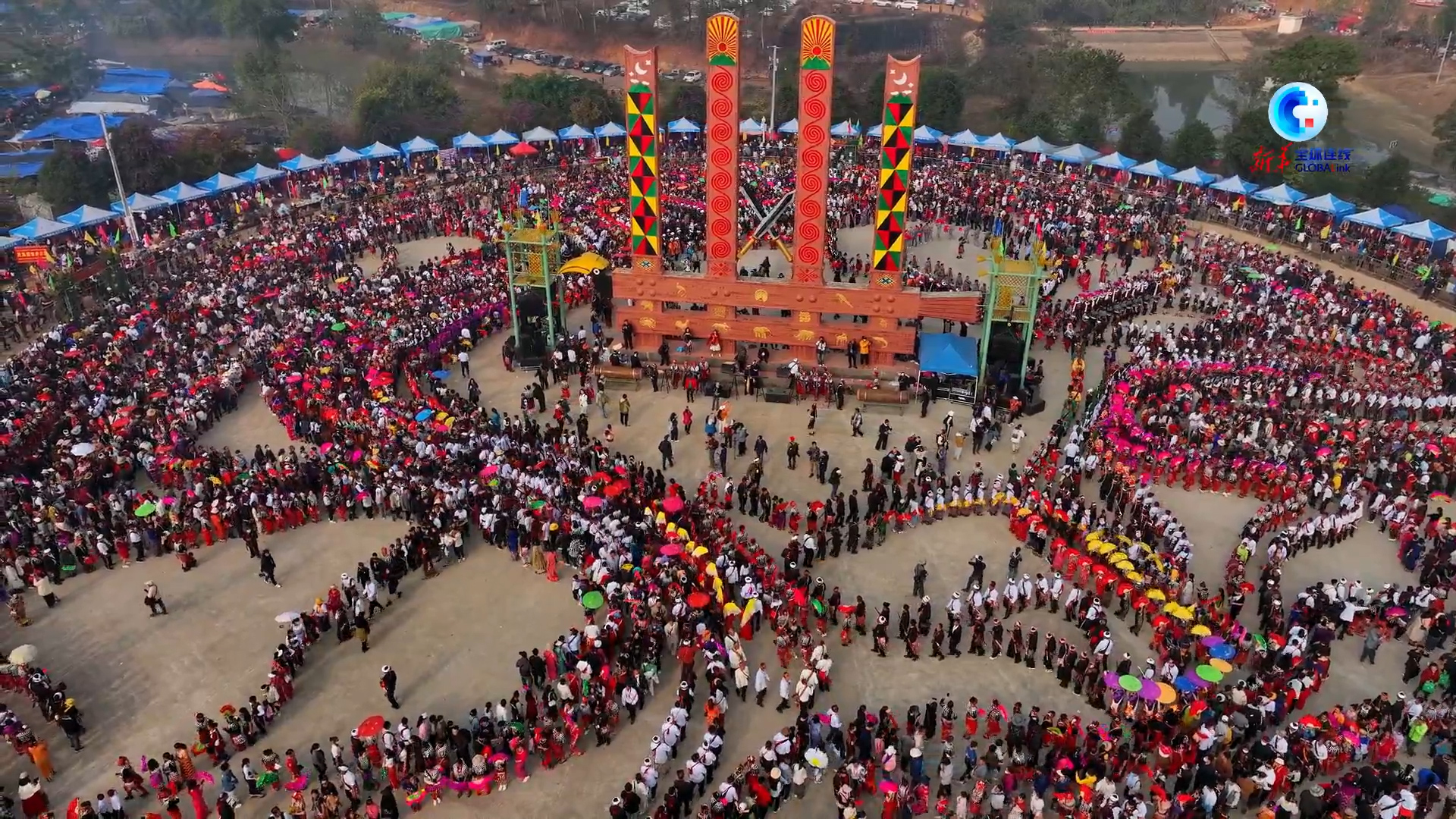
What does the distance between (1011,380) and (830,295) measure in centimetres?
545

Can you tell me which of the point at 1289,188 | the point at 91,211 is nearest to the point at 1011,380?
the point at 1289,188

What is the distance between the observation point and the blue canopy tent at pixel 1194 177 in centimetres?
4230

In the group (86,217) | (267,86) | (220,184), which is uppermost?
(267,86)

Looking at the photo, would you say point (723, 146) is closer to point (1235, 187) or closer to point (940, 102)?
point (1235, 187)

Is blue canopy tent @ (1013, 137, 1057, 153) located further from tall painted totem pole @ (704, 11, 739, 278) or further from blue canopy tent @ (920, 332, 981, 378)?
tall painted totem pole @ (704, 11, 739, 278)

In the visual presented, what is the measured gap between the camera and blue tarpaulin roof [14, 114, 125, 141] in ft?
166

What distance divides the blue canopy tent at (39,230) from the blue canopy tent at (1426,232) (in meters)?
0.44

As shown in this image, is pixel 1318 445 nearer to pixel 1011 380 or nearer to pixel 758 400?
pixel 1011 380

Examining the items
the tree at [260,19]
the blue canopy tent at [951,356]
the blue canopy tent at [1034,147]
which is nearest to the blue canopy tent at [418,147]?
the tree at [260,19]

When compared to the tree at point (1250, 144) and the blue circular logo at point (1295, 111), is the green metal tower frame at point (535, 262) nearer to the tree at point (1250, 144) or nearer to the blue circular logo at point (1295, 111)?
the blue circular logo at point (1295, 111)

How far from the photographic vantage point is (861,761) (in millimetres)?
14648

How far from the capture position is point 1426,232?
34.7 m

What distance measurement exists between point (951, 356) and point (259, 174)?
33248 millimetres

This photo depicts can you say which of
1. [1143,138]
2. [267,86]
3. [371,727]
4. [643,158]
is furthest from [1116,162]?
[267,86]
